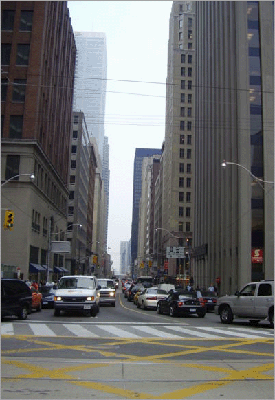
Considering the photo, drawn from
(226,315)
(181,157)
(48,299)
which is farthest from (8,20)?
(181,157)

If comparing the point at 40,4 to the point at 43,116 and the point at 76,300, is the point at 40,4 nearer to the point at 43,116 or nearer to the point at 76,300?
the point at 43,116

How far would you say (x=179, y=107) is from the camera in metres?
107

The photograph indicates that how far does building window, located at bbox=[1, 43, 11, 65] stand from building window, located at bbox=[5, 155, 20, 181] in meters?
10.8

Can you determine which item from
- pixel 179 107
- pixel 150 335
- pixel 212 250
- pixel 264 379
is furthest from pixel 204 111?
pixel 264 379

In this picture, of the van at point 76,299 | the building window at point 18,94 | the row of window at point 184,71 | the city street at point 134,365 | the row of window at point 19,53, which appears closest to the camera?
the city street at point 134,365

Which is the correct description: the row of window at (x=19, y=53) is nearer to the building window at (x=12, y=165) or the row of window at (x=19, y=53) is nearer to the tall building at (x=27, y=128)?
the tall building at (x=27, y=128)

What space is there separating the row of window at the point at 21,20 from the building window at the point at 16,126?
10.4 meters

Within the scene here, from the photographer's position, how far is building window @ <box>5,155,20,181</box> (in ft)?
159

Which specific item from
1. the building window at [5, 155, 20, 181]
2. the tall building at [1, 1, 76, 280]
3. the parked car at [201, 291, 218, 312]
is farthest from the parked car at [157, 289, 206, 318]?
the building window at [5, 155, 20, 181]

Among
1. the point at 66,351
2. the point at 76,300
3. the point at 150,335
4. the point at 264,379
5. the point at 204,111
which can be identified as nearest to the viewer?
the point at 264,379

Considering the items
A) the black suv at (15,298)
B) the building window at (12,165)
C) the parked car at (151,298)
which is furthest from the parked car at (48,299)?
the building window at (12,165)

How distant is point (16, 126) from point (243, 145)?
24.5 meters

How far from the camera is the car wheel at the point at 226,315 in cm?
2035

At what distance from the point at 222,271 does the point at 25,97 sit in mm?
29634
